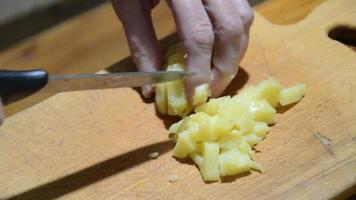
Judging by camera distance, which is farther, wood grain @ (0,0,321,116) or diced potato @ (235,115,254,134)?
wood grain @ (0,0,321,116)

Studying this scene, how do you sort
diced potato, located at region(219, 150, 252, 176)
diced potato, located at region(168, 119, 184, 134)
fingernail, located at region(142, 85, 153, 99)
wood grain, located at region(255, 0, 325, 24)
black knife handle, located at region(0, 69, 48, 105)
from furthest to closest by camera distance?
wood grain, located at region(255, 0, 325, 24), fingernail, located at region(142, 85, 153, 99), diced potato, located at region(168, 119, 184, 134), diced potato, located at region(219, 150, 252, 176), black knife handle, located at region(0, 69, 48, 105)

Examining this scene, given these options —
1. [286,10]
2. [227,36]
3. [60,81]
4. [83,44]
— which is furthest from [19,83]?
[286,10]

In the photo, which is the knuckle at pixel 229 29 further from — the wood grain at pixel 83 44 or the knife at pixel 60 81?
the wood grain at pixel 83 44

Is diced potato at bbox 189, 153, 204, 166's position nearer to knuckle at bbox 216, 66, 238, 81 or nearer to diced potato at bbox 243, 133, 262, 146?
diced potato at bbox 243, 133, 262, 146

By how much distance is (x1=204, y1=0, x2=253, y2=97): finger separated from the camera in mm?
1450

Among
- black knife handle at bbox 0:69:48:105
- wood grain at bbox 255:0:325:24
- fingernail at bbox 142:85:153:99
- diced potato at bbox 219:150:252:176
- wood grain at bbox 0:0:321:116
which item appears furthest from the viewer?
wood grain at bbox 0:0:321:116

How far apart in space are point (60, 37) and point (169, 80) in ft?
2.31

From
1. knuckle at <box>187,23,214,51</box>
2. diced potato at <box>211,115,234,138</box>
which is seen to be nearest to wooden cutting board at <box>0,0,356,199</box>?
diced potato at <box>211,115,234,138</box>

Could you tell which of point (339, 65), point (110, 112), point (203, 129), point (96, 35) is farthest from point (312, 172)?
point (96, 35)

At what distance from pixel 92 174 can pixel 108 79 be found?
0.26 m

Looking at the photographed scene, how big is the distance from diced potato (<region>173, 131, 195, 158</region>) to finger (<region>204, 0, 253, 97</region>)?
0.63 feet

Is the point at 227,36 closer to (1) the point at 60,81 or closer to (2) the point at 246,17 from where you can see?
(2) the point at 246,17

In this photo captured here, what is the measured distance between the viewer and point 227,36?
1.45 m

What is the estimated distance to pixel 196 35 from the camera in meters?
1.42
